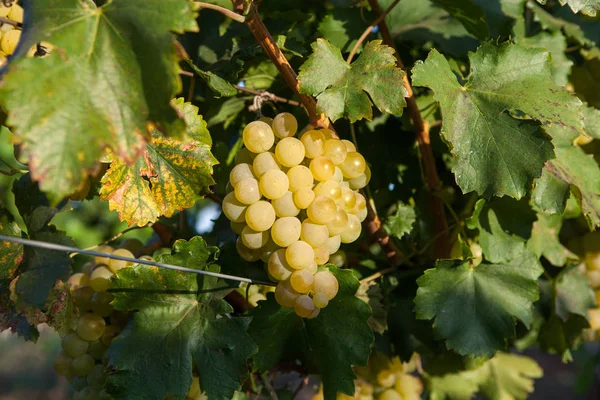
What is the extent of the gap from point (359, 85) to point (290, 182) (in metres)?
0.14

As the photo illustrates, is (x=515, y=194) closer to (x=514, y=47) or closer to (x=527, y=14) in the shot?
(x=514, y=47)

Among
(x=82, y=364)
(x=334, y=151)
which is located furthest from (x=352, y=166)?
(x=82, y=364)

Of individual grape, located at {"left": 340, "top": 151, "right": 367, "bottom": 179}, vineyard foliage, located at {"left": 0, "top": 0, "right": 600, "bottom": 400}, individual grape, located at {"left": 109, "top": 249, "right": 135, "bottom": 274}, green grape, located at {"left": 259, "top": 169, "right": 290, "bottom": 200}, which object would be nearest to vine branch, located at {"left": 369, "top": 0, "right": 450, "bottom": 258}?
vineyard foliage, located at {"left": 0, "top": 0, "right": 600, "bottom": 400}

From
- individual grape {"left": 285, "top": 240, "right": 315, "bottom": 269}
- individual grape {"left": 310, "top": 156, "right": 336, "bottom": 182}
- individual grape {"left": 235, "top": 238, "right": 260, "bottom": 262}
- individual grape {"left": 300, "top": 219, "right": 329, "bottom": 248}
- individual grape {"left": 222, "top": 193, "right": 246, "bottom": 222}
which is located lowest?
individual grape {"left": 235, "top": 238, "right": 260, "bottom": 262}

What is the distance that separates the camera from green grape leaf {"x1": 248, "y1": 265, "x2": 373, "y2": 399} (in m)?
0.73

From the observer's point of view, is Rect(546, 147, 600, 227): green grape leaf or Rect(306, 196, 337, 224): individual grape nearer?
Rect(306, 196, 337, 224): individual grape

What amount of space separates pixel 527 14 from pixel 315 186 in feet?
2.17

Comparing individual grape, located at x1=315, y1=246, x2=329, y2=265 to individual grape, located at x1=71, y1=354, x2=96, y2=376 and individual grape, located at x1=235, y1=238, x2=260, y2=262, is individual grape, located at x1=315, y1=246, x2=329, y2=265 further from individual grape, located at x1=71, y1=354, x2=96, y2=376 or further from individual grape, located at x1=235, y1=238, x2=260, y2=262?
individual grape, located at x1=71, y1=354, x2=96, y2=376

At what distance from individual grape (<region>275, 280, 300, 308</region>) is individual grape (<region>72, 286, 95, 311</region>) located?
0.30m

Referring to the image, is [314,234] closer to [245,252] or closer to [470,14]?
[245,252]

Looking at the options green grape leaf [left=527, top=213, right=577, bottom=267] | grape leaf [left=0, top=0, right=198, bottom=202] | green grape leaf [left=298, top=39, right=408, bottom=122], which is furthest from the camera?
green grape leaf [left=527, top=213, right=577, bottom=267]

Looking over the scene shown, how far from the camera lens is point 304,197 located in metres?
0.68

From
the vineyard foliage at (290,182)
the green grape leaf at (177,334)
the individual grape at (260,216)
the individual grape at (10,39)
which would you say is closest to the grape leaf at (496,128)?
the vineyard foliage at (290,182)

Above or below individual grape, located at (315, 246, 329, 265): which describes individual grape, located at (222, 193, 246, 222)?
above
